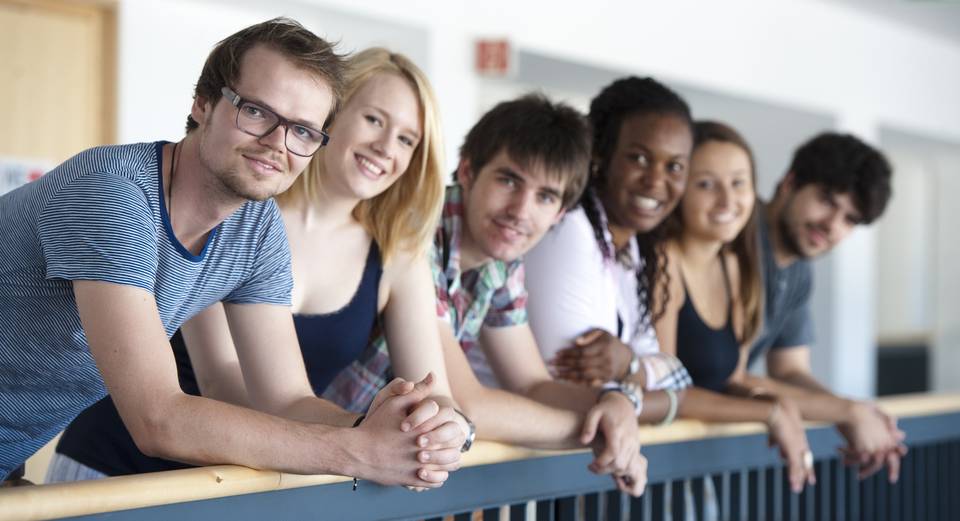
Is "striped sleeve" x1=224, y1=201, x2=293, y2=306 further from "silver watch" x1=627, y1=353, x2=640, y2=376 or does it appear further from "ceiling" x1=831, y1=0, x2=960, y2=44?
"ceiling" x1=831, y1=0, x2=960, y2=44

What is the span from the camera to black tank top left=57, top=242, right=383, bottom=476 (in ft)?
5.99

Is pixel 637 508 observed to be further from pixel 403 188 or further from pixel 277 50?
pixel 277 50

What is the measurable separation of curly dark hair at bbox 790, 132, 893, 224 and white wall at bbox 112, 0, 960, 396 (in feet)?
6.97

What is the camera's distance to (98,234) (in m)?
1.28

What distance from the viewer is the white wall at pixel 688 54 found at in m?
4.32

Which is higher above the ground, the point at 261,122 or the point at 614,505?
the point at 261,122

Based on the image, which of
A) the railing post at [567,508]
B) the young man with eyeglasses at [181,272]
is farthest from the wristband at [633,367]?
the young man with eyeglasses at [181,272]

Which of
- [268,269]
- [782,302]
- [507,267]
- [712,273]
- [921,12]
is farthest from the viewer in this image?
[921,12]

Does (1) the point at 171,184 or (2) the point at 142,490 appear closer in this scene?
(2) the point at 142,490

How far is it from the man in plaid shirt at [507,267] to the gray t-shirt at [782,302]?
98 centimetres

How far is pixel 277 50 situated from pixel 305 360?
A: 634 mm

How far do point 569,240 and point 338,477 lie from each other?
3.07 ft

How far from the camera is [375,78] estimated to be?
1882mm

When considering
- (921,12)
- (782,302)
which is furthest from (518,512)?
(921,12)
